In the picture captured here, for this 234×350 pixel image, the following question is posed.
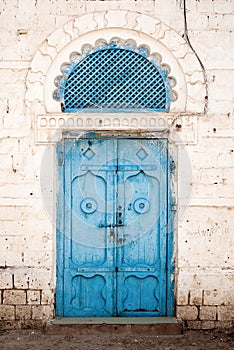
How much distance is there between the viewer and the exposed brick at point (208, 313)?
18.3ft

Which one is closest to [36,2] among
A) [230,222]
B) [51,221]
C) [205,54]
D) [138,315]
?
[205,54]

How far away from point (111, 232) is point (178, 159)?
1.09 meters

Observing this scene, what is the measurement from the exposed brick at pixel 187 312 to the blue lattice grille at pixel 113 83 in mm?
2162

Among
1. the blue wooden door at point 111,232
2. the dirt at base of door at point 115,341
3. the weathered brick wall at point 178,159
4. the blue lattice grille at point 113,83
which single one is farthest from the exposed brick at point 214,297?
the blue lattice grille at point 113,83

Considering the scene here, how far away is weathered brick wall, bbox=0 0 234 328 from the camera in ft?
18.3

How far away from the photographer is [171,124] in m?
5.59

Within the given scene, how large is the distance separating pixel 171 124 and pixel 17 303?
2545 mm

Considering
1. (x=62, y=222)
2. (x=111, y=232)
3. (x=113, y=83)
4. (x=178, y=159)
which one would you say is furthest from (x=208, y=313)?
(x=113, y=83)

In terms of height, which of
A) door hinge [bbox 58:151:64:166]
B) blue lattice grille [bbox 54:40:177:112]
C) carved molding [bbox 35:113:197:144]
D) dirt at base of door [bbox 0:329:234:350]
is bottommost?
dirt at base of door [bbox 0:329:234:350]

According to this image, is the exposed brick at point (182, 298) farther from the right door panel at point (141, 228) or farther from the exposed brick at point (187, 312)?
the right door panel at point (141, 228)

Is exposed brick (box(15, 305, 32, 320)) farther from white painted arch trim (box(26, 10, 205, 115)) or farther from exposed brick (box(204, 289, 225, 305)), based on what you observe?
white painted arch trim (box(26, 10, 205, 115))

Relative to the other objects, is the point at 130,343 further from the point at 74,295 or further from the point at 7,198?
the point at 7,198

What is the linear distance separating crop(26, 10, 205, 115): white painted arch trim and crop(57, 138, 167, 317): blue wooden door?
57 centimetres

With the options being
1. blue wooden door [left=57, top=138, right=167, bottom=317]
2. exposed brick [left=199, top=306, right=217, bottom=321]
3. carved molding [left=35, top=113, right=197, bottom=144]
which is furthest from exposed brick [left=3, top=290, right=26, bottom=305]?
exposed brick [left=199, top=306, right=217, bottom=321]
